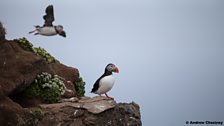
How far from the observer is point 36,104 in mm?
11070

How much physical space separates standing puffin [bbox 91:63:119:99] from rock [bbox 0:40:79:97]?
3.74 ft

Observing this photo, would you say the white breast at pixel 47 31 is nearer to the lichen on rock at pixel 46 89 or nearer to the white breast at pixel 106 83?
the lichen on rock at pixel 46 89

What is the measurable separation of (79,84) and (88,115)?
3.33 meters

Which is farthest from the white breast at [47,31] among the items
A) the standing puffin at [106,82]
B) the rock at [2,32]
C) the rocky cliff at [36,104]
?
the standing puffin at [106,82]

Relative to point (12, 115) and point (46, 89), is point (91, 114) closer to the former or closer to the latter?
point (46, 89)

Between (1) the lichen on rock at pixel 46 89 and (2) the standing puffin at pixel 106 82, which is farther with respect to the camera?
(2) the standing puffin at pixel 106 82

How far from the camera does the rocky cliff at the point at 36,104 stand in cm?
960

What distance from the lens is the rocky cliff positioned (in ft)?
31.5

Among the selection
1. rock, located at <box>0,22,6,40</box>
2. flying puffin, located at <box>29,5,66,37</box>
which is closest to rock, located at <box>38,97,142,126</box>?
rock, located at <box>0,22,6,40</box>

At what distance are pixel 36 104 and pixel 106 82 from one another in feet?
8.01

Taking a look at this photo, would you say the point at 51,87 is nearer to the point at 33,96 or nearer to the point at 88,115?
the point at 33,96

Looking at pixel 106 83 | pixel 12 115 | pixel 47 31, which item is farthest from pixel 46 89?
pixel 47 31

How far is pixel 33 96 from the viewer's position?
448 inches

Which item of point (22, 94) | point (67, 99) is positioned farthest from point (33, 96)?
point (67, 99)
